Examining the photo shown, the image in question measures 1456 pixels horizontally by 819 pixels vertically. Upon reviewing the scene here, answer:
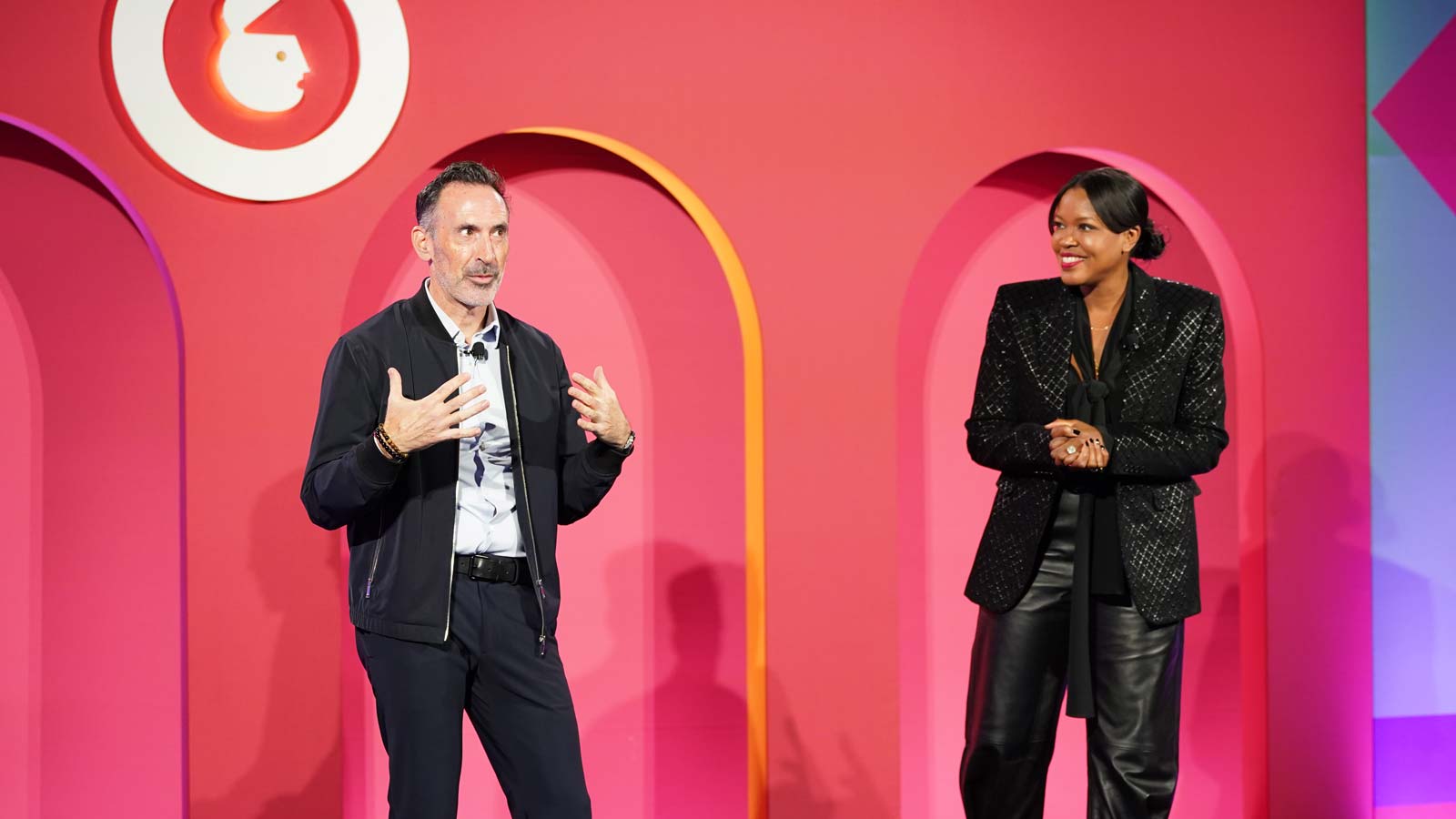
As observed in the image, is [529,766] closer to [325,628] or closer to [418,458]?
[418,458]

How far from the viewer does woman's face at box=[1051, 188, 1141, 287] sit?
2.93 metres

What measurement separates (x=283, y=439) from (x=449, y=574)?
1.41m

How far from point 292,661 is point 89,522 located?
0.88 metres

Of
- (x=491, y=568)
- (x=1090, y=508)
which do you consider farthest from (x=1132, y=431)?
(x=491, y=568)

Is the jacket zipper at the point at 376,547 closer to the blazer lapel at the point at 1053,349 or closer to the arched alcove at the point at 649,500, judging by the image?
the blazer lapel at the point at 1053,349

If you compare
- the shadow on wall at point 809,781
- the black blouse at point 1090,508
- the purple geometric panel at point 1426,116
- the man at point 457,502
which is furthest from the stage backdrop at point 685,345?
the man at point 457,502

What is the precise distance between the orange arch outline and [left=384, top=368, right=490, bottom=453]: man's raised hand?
5.33 ft

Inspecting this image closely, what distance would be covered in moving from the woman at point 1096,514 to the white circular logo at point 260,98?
6.45ft

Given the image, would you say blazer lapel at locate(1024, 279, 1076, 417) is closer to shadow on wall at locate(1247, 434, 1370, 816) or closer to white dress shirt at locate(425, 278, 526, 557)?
white dress shirt at locate(425, 278, 526, 557)

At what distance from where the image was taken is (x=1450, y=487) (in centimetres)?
415

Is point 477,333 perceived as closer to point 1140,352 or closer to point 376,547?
point 376,547

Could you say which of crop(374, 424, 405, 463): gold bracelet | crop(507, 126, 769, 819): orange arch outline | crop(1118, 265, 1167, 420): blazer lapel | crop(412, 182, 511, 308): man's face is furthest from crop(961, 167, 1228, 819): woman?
crop(374, 424, 405, 463): gold bracelet

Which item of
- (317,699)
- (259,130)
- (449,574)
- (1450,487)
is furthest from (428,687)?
(1450,487)

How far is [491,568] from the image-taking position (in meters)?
2.54
